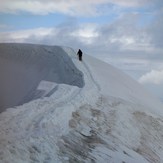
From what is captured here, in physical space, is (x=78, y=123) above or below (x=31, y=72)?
below

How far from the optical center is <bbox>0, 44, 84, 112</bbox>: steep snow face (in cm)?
3116

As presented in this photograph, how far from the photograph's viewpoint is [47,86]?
30297mm

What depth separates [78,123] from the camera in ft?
71.6

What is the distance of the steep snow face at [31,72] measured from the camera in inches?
1227

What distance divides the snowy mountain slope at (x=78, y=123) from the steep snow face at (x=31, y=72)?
5.1 inches

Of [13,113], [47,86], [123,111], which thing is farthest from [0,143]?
[47,86]

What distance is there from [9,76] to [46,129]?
20.2m

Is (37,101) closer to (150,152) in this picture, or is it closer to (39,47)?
(150,152)

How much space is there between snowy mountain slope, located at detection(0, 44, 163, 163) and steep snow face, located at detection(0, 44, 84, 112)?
130 millimetres

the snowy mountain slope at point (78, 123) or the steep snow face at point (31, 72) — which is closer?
the snowy mountain slope at point (78, 123)

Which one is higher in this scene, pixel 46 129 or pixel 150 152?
pixel 46 129

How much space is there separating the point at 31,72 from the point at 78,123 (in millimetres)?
18471

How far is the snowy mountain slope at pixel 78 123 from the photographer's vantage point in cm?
1762

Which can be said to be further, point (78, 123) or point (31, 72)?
point (31, 72)
